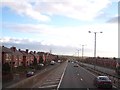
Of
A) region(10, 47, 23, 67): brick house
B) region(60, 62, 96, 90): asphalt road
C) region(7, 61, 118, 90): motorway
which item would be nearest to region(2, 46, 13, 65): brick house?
region(10, 47, 23, 67): brick house

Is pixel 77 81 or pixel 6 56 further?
pixel 6 56

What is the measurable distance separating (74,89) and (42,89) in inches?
129

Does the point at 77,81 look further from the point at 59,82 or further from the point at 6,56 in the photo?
the point at 6,56

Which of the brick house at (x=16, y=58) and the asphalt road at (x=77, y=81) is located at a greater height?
the brick house at (x=16, y=58)

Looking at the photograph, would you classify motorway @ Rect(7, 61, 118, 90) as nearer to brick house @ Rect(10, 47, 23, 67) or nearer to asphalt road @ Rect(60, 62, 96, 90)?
asphalt road @ Rect(60, 62, 96, 90)

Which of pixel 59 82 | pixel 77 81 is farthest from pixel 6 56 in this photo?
pixel 59 82

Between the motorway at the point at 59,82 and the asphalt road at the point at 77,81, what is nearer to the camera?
the motorway at the point at 59,82

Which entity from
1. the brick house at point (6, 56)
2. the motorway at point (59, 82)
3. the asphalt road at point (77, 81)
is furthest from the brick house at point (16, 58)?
the asphalt road at point (77, 81)

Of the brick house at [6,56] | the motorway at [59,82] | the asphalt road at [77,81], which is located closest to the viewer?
the motorway at [59,82]

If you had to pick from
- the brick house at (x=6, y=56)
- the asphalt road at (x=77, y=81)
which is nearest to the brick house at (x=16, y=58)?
the brick house at (x=6, y=56)

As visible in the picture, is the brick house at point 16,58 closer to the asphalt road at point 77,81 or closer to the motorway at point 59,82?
the motorway at point 59,82

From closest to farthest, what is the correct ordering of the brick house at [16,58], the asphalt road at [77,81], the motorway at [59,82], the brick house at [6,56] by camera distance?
the motorway at [59,82]
the asphalt road at [77,81]
the brick house at [6,56]
the brick house at [16,58]

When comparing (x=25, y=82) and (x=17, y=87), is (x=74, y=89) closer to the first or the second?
(x=25, y=82)

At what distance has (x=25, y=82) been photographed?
27109mm
